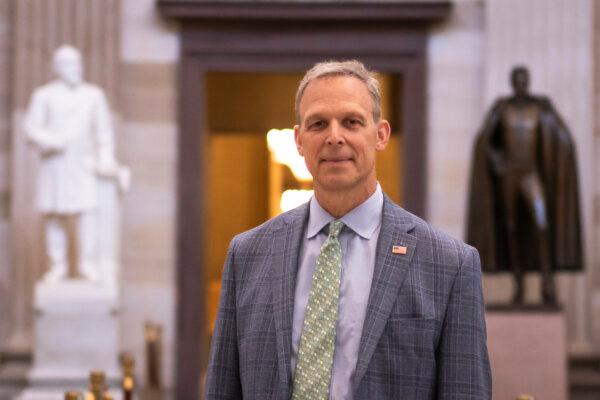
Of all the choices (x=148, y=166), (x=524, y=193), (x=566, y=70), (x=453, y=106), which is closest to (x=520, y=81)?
(x=524, y=193)

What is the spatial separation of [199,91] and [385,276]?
9.81 metres

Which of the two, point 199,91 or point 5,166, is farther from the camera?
point 199,91

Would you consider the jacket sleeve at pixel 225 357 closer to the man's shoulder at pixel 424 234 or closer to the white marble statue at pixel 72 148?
the man's shoulder at pixel 424 234

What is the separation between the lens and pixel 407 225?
282cm

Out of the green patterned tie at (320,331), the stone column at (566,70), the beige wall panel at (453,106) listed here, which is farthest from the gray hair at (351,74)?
the beige wall panel at (453,106)

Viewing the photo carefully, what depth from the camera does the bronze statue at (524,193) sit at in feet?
32.8

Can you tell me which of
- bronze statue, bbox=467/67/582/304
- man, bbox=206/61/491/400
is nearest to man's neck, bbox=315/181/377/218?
man, bbox=206/61/491/400

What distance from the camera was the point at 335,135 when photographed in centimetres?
269

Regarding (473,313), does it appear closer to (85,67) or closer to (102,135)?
(102,135)

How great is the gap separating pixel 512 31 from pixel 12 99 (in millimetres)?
5044

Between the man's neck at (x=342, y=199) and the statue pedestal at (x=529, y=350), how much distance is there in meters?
6.89

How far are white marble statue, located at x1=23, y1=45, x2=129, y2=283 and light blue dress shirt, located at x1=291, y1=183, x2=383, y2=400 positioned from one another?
757cm

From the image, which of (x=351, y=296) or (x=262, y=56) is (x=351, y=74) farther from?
(x=262, y=56)

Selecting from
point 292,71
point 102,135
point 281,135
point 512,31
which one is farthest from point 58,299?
point 281,135
